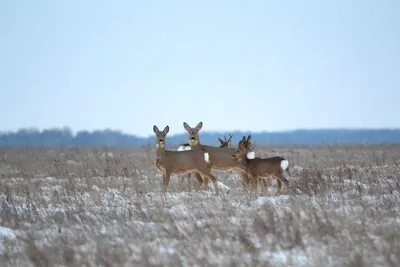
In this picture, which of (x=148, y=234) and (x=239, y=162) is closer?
(x=148, y=234)

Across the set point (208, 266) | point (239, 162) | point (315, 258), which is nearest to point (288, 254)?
point (315, 258)

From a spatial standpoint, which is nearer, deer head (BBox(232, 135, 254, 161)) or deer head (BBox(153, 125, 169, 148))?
deer head (BBox(232, 135, 254, 161))

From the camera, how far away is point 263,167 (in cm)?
1659

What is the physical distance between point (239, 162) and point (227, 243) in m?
9.09

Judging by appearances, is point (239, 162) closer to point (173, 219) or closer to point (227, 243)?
point (173, 219)

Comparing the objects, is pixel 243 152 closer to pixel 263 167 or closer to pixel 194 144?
pixel 263 167

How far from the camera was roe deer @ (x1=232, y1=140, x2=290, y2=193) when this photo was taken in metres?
16.2

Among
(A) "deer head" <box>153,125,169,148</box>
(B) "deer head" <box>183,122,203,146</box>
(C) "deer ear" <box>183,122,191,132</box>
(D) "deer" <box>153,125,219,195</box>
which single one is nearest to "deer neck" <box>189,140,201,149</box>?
(B) "deer head" <box>183,122,203,146</box>

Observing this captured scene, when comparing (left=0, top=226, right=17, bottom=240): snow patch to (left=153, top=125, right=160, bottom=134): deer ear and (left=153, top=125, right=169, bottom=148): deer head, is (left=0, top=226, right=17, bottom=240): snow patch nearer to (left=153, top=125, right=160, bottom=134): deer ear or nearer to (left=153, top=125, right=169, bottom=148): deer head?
(left=153, top=125, right=169, bottom=148): deer head

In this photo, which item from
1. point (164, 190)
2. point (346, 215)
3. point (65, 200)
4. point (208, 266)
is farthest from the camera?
point (164, 190)

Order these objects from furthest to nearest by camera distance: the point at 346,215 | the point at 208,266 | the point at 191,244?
the point at 346,215 < the point at 191,244 < the point at 208,266

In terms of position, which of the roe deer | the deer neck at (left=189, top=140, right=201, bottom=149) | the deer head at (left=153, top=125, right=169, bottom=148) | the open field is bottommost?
the open field

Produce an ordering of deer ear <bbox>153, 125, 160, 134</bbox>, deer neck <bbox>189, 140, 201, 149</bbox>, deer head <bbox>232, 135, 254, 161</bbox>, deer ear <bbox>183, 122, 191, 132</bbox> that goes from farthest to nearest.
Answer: deer ear <bbox>183, 122, 191, 132</bbox>, deer neck <bbox>189, 140, 201, 149</bbox>, deer ear <bbox>153, 125, 160, 134</bbox>, deer head <bbox>232, 135, 254, 161</bbox>

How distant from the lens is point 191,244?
840cm
